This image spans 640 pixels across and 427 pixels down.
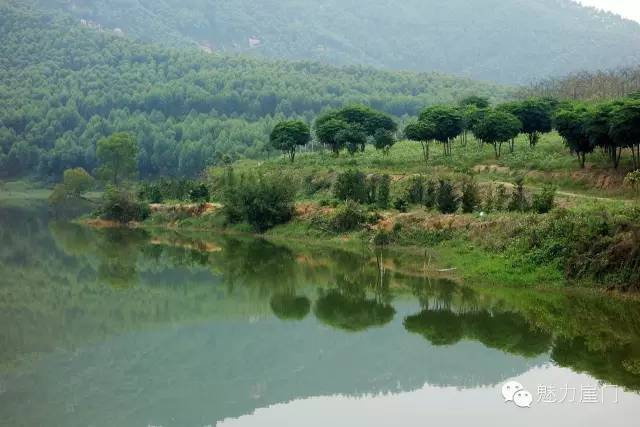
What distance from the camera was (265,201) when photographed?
4372 cm

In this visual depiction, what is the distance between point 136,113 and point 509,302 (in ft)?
285

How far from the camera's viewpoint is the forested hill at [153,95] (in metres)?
91.1

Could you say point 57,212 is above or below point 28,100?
below

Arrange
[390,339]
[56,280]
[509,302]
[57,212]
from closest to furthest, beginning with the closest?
[390,339]
[509,302]
[56,280]
[57,212]

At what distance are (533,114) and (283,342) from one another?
31.1 m

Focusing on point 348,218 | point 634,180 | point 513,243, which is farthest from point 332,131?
point 513,243

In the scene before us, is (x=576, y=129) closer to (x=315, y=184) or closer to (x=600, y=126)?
(x=600, y=126)

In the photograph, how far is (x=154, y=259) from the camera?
122ft

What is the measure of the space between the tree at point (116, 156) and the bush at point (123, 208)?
55.3ft

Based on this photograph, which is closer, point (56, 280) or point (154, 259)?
point (56, 280)

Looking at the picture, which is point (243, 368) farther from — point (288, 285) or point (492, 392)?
point (288, 285)

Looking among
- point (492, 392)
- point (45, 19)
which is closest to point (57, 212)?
point (492, 392)

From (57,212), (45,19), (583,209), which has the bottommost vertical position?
(57,212)

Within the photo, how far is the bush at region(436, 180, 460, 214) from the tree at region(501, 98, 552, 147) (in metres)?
12.8
